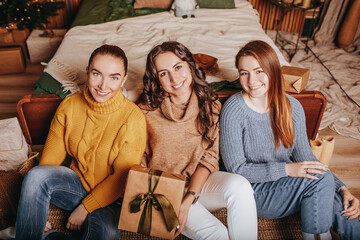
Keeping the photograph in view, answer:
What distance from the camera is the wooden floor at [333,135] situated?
1.97 meters

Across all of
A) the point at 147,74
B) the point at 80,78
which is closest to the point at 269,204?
the point at 147,74

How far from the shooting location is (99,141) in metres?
1.34

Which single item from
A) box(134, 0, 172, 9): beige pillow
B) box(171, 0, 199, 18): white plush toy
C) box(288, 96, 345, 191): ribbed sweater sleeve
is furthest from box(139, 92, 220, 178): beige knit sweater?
box(134, 0, 172, 9): beige pillow

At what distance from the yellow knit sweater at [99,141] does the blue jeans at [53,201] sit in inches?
2.0

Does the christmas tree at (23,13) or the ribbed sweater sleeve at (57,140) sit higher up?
the christmas tree at (23,13)

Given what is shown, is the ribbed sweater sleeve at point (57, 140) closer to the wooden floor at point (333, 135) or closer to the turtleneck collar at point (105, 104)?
the turtleneck collar at point (105, 104)

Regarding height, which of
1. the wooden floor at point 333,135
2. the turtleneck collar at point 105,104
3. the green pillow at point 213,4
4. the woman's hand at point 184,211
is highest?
the green pillow at point 213,4

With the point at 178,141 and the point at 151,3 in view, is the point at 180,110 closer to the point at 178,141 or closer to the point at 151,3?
the point at 178,141

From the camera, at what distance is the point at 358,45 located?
347 centimetres

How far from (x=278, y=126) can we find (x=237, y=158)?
0.23 metres

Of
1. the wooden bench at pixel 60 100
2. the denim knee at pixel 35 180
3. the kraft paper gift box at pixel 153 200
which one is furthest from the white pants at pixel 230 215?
the denim knee at pixel 35 180

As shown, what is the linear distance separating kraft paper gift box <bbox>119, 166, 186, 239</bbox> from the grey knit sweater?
0.33 meters

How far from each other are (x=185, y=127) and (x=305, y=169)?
55cm

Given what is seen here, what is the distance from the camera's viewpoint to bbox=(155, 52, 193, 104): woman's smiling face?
132 cm
